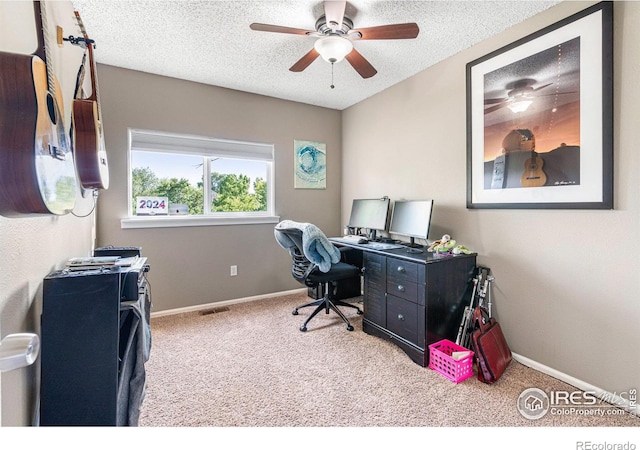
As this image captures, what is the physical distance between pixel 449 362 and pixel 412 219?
1.26m

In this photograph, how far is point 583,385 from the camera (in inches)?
71.1

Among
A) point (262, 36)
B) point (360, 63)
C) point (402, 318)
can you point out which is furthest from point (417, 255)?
point (262, 36)

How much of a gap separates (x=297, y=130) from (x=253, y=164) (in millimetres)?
712

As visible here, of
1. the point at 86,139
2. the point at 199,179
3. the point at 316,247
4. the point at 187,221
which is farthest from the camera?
the point at 199,179

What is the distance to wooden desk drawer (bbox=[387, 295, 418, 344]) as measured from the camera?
2143 millimetres

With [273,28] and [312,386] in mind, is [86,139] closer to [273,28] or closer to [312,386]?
[273,28]

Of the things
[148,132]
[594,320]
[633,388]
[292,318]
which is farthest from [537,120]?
[148,132]

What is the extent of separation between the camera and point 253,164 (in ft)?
11.7

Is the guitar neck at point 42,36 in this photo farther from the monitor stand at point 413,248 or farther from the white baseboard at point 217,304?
the white baseboard at point 217,304

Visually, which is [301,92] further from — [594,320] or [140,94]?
[594,320]

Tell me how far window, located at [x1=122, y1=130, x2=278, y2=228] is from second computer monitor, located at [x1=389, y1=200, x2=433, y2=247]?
1.47 meters

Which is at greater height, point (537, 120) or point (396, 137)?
point (396, 137)

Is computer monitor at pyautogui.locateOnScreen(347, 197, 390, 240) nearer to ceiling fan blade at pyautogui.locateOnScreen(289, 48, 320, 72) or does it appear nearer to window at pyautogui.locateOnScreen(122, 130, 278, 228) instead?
window at pyautogui.locateOnScreen(122, 130, 278, 228)

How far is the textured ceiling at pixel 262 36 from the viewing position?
A: 1.93 meters
